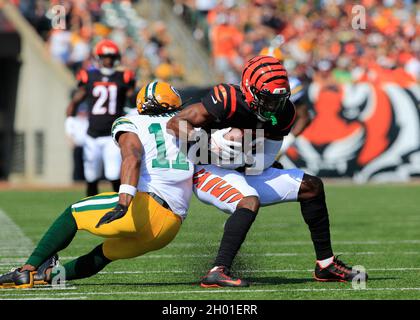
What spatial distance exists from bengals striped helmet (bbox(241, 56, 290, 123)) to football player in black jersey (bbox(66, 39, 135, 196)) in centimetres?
443

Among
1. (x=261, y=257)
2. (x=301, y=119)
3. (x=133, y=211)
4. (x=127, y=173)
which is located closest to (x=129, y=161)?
(x=127, y=173)

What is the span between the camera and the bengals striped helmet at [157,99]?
6191 mm

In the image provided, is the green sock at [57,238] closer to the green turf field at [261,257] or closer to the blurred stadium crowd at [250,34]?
the green turf field at [261,257]

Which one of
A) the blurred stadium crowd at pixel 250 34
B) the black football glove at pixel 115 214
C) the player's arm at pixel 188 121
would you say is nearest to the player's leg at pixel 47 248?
the black football glove at pixel 115 214

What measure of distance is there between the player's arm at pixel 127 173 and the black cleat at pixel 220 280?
72 centimetres

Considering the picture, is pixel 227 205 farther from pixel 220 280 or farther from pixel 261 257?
pixel 261 257

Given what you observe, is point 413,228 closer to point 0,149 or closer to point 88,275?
point 88,275

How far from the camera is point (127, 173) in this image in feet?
18.6

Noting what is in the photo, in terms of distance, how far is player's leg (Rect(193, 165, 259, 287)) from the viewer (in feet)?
19.5

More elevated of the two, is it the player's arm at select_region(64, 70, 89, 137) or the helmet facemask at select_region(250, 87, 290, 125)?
the player's arm at select_region(64, 70, 89, 137)

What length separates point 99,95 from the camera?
10.4 m

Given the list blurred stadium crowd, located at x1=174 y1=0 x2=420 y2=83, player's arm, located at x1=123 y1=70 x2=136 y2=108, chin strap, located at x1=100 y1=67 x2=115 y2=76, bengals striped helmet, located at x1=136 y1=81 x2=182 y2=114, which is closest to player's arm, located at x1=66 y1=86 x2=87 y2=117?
chin strap, located at x1=100 y1=67 x2=115 y2=76

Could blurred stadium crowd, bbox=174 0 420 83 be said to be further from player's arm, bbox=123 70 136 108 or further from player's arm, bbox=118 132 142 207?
player's arm, bbox=118 132 142 207

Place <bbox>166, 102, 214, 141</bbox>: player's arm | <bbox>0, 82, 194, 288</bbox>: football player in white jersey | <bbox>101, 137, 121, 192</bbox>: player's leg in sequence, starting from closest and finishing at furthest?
<bbox>0, 82, 194, 288</bbox>: football player in white jersey → <bbox>166, 102, 214, 141</bbox>: player's arm → <bbox>101, 137, 121, 192</bbox>: player's leg
